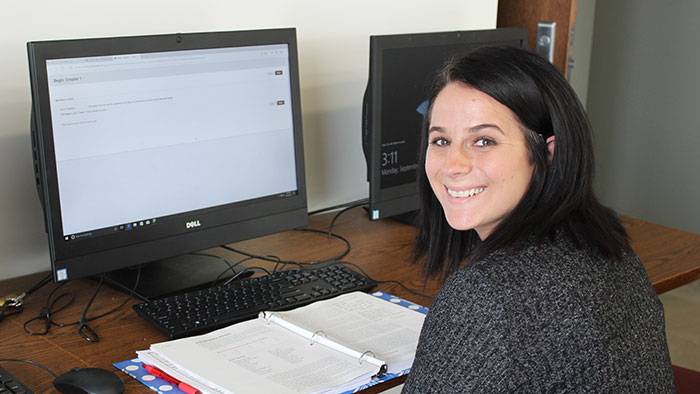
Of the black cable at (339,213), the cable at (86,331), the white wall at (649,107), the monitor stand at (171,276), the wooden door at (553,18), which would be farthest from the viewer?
Answer: the white wall at (649,107)

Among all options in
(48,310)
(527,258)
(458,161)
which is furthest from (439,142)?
(48,310)

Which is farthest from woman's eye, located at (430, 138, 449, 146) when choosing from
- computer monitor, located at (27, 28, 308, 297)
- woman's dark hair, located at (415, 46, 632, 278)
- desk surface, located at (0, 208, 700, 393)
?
computer monitor, located at (27, 28, 308, 297)

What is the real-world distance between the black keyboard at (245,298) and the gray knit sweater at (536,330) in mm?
451

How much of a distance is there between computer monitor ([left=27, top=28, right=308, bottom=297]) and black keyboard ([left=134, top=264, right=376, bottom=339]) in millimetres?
123

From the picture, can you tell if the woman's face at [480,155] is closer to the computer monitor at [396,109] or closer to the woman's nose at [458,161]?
the woman's nose at [458,161]

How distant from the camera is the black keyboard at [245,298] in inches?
53.3

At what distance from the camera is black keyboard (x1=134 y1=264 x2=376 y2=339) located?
4.44 feet

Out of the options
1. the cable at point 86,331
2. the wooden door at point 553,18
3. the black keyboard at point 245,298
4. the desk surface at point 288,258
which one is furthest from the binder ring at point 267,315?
the wooden door at point 553,18

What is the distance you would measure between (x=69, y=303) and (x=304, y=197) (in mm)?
543

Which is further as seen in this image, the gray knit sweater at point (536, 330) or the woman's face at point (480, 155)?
the woman's face at point (480, 155)

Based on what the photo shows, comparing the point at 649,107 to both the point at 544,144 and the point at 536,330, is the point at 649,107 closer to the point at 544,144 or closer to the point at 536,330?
the point at 544,144

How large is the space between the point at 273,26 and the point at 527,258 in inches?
45.8

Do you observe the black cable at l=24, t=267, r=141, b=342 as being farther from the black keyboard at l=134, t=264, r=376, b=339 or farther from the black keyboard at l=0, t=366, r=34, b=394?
the black keyboard at l=0, t=366, r=34, b=394

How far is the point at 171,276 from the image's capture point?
1609mm
